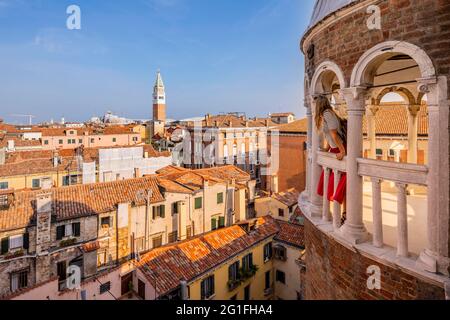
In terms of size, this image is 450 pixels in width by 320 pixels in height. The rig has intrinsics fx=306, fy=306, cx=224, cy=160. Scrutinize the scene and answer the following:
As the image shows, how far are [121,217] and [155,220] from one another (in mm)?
2988

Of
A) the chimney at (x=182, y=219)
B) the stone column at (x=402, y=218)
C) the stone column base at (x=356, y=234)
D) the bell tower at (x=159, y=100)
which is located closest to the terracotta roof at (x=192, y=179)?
the chimney at (x=182, y=219)

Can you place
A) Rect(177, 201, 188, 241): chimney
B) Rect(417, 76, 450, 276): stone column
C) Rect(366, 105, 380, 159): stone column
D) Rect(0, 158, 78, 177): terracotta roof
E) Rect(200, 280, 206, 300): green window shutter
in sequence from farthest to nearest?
Rect(0, 158, 78, 177): terracotta roof
Rect(177, 201, 188, 241): chimney
Rect(200, 280, 206, 300): green window shutter
Rect(366, 105, 380, 159): stone column
Rect(417, 76, 450, 276): stone column

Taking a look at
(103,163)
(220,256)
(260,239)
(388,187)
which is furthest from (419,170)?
(103,163)

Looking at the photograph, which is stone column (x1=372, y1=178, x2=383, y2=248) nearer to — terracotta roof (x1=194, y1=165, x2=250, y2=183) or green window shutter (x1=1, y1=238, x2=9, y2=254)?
A: green window shutter (x1=1, y1=238, x2=9, y2=254)

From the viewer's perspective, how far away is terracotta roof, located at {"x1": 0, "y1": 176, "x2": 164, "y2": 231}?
21.1 metres

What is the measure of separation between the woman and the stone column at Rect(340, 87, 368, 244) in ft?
0.99

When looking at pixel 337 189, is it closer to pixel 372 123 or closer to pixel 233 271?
pixel 372 123

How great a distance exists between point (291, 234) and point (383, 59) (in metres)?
22.3

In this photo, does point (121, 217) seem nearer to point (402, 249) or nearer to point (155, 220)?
point (155, 220)

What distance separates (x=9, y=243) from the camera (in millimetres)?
20172

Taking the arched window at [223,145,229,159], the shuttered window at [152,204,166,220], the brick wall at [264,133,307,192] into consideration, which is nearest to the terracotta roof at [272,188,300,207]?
the brick wall at [264,133,307,192]

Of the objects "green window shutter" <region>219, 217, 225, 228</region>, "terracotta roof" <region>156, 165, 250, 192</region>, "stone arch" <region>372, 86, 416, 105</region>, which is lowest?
"green window shutter" <region>219, 217, 225, 228</region>

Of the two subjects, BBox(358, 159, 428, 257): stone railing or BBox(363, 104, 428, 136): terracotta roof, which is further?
BBox(363, 104, 428, 136): terracotta roof

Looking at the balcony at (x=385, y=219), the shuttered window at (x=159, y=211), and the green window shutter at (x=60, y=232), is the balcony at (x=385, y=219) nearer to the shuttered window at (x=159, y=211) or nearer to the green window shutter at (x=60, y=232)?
the green window shutter at (x=60, y=232)
